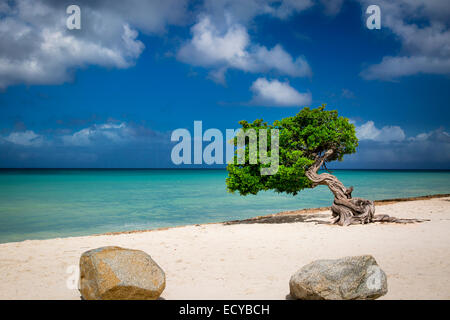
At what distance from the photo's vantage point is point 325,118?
14797mm

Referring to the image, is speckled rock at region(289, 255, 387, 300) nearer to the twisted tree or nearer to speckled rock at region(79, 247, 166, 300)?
speckled rock at region(79, 247, 166, 300)

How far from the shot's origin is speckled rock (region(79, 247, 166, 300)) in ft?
17.3

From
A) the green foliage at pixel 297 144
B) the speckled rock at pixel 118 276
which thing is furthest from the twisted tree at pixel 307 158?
the speckled rock at pixel 118 276

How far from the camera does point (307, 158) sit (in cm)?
1477

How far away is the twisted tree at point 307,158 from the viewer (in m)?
14.3

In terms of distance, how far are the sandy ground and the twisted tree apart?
48.2 inches

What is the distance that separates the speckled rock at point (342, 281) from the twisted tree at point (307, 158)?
27.7 ft

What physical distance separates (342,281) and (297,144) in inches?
387

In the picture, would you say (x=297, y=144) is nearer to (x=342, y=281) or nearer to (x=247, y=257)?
(x=247, y=257)

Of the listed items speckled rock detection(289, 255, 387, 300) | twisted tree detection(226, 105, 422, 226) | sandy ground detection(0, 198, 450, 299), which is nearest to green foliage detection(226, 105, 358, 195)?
twisted tree detection(226, 105, 422, 226)

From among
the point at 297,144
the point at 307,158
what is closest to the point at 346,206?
the point at 307,158
